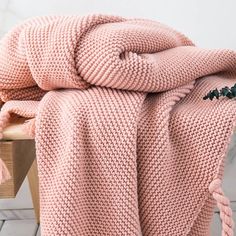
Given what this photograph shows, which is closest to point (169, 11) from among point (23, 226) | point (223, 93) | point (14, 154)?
point (223, 93)

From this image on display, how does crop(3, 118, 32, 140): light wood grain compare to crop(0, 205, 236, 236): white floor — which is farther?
crop(0, 205, 236, 236): white floor

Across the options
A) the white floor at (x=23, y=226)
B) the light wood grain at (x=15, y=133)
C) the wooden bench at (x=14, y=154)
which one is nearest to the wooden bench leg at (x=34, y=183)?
the white floor at (x=23, y=226)

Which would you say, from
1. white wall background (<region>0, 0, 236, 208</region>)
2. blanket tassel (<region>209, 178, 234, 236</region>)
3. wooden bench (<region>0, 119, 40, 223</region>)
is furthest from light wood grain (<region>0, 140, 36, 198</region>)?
white wall background (<region>0, 0, 236, 208</region>)

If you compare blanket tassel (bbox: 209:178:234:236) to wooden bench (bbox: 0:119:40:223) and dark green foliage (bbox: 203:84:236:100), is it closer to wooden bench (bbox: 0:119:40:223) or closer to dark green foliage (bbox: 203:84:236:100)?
→ dark green foliage (bbox: 203:84:236:100)

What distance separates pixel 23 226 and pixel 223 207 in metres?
0.69

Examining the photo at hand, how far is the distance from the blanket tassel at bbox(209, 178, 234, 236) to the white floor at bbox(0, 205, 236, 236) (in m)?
0.52

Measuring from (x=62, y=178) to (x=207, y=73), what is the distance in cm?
27

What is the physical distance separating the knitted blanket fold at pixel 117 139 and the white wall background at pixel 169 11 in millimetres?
378

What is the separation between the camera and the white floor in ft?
3.13

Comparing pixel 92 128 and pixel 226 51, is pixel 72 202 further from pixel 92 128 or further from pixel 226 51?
pixel 226 51

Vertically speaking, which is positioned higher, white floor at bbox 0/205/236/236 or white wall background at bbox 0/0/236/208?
white wall background at bbox 0/0/236/208

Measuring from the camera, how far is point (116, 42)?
0.47m

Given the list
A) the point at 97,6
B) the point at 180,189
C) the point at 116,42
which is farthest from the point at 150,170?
the point at 97,6

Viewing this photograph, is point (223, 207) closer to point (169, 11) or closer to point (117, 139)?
A: point (117, 139)
